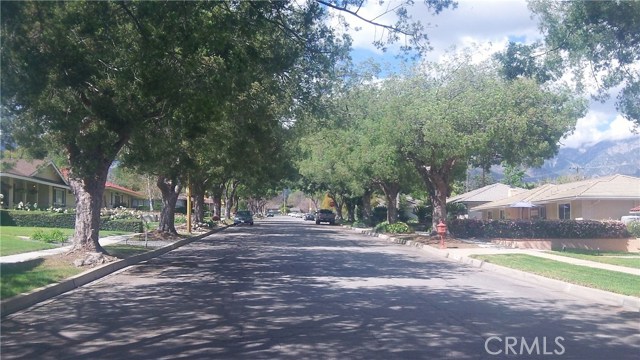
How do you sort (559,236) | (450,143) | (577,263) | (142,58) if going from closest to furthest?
1. (142,58)
2. (577,263)
3. (450,143)
4. (559,236)

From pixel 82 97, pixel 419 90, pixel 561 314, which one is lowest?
pixel 561 314

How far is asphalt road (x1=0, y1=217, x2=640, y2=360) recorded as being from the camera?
338 inches

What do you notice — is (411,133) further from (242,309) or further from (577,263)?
(242,309)

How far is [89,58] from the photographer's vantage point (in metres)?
13.4

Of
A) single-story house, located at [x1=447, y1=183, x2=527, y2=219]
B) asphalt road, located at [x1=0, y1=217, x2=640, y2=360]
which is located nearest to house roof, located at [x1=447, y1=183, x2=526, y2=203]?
single-story house, located at [x1=447, y1=183, x2=527, y2=219]

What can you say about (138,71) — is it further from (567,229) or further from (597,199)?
(597,199)

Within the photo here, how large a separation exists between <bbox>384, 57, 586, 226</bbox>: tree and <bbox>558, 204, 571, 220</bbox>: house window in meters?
13.9

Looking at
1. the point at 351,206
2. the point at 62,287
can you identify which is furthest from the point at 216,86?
the point at 351,206

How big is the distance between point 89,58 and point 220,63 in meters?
2.58

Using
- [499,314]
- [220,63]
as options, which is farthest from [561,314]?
[220,63]

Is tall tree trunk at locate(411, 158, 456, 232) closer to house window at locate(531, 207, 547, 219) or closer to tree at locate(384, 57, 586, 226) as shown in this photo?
tree at locate(384, 57, 586, 226)

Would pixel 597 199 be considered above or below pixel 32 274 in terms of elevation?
above

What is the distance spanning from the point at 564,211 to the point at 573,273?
27126 mm

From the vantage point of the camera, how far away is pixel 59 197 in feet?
185
